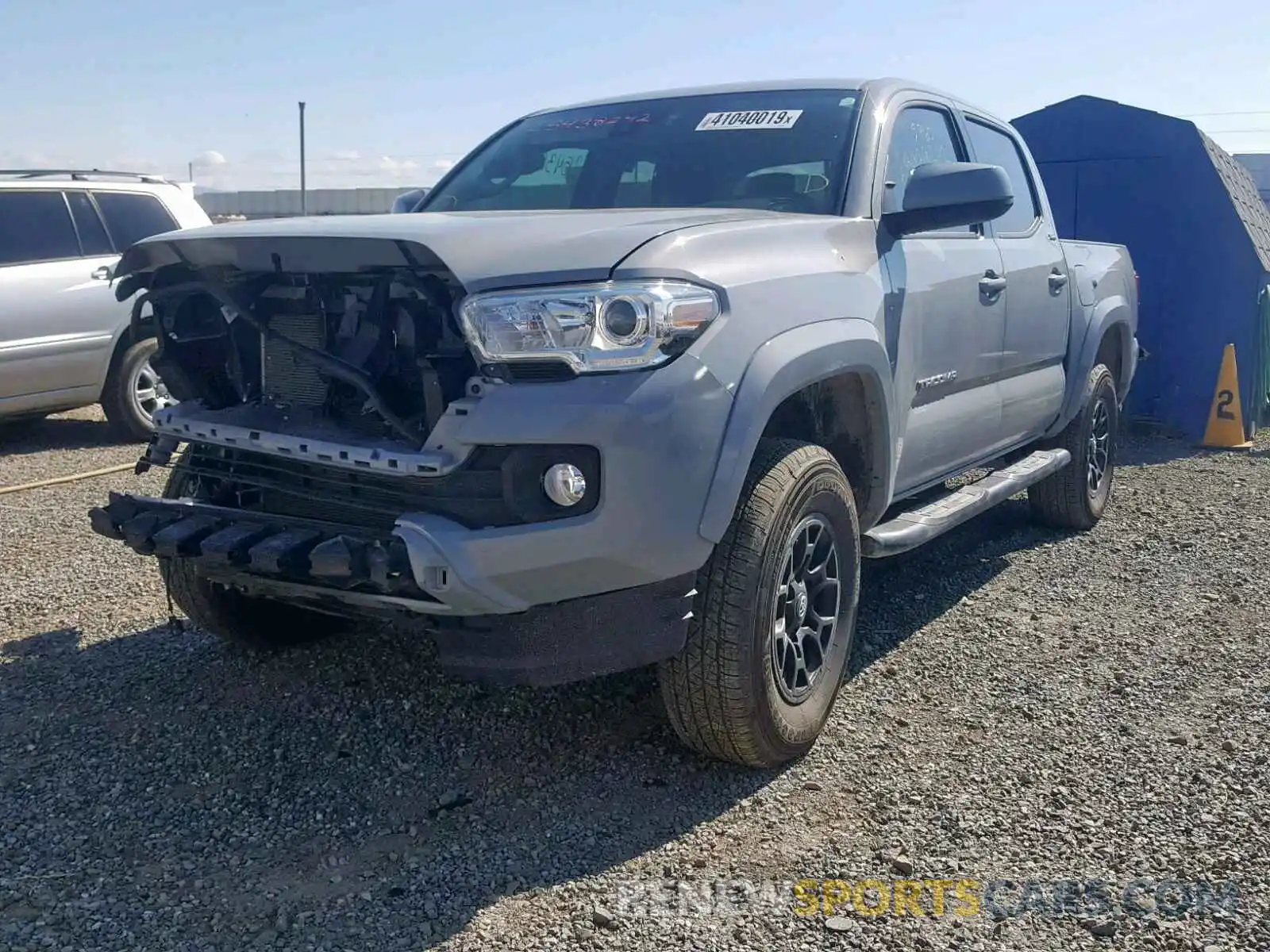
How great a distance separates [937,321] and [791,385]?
3.96 ft

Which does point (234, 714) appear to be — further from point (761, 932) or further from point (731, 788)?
point (761, 932)

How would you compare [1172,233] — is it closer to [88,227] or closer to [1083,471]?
[1083,471]

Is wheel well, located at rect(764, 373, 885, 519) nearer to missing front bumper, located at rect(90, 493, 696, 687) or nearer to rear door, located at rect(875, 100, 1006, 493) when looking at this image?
rear door, located at rect(875, 100, 1006, 493)

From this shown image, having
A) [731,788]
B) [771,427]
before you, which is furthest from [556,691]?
[771,427]

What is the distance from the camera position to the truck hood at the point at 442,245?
2809 millimetres

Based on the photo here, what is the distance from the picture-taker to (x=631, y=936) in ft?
8.60

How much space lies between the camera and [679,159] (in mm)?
4199

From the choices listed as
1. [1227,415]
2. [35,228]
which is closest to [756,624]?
[35,228]

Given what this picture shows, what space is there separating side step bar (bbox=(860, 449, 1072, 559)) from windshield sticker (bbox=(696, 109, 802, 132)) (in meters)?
1.39

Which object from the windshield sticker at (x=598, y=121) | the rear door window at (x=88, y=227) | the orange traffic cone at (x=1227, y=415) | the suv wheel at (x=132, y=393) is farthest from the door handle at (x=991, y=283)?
the rear door window at (x=88, y=227)

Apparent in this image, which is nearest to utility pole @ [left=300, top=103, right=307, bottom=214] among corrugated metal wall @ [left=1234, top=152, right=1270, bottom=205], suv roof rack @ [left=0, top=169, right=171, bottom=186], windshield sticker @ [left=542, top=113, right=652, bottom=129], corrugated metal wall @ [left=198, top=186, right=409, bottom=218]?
corrugated metal wall @ [left=198, top=186, right=409, bottom=218]

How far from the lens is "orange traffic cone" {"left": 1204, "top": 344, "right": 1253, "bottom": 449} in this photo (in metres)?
9.02

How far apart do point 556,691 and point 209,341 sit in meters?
1.49

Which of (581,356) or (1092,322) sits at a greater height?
(581,356)
